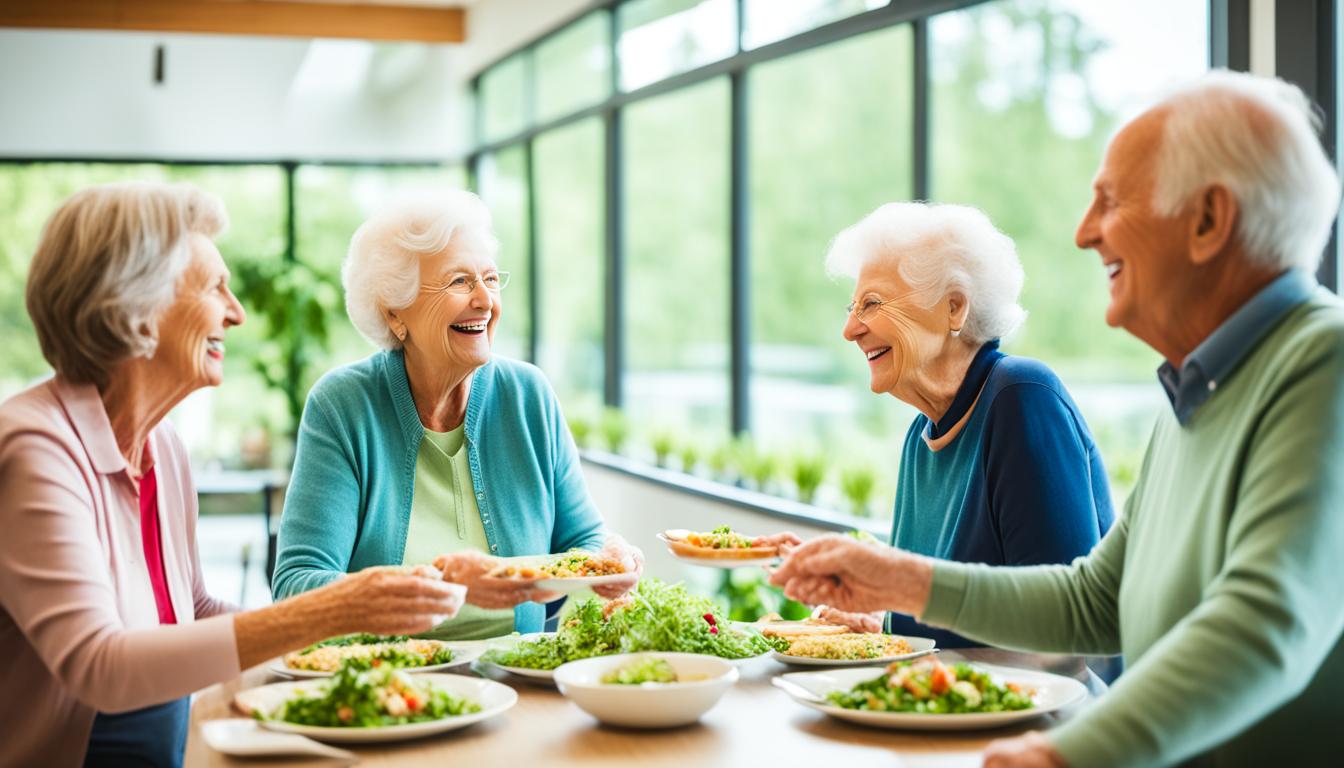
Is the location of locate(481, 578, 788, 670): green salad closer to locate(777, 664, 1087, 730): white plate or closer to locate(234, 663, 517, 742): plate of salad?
locate(777, 664, 1087, 730): white plate

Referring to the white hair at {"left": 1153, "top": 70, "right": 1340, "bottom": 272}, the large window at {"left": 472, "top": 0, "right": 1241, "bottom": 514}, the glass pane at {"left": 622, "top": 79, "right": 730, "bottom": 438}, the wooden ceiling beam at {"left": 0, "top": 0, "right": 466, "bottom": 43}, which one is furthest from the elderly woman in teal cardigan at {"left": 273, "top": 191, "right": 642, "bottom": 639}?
the wooden ceiling beam at {"left": 0, "top": 0, "right": 466, "bottom": 43}

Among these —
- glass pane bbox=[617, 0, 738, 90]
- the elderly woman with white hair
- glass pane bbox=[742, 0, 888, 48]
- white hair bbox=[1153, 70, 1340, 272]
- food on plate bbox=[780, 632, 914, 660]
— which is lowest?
food on plate bbox=[780, 632, 914, 660]

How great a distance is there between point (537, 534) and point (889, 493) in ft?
7.14

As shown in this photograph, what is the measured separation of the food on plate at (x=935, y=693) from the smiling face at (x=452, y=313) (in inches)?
46.9

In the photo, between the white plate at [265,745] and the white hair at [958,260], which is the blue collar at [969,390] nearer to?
the white hair at [958,260]

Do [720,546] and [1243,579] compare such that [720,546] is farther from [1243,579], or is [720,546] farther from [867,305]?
[1243,579]

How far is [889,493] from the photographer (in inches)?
180

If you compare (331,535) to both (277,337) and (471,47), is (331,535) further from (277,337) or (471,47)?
(471,47)

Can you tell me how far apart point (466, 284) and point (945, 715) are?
1443 mm

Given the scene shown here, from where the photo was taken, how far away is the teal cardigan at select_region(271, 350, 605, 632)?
2430mm

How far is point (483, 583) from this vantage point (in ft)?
6.74

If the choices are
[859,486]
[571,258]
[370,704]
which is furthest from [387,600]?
[571,258]

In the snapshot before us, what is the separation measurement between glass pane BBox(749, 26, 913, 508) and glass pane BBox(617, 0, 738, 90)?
3.84 ft

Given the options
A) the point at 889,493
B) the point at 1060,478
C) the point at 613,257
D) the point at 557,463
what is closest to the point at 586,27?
the point at 613,257
